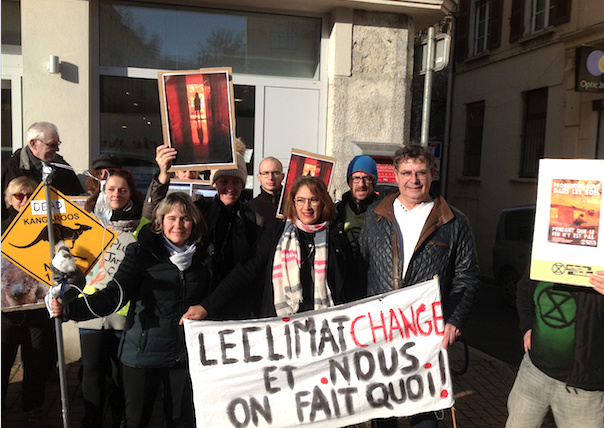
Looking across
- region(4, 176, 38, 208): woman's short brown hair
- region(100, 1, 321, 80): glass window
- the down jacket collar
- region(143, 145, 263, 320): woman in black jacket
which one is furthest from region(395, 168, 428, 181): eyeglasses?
region(100, 1, 321, 80): glass window

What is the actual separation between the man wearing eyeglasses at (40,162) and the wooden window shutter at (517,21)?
44.9 ft

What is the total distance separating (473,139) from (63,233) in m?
15.5

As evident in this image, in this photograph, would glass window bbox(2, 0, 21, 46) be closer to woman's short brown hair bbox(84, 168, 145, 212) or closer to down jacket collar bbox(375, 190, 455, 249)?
woman's short brown hair bbox(84, 168, 145, 212)

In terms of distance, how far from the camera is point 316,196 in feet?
10.0

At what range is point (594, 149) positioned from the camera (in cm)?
1171

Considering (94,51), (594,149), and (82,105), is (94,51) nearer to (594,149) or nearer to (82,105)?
(82,105)

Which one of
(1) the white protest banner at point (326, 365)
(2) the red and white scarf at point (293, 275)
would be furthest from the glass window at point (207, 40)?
(1) the white protest banner at point (326, 365)

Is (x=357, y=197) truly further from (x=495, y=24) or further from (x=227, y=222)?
(x=495, y=24)

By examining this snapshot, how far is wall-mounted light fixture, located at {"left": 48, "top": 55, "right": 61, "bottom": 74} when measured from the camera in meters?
5.09

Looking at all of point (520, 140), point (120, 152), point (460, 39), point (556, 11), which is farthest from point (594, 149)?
point (120, 152)

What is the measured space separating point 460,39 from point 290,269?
1602cm

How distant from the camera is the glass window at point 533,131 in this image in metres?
13.6

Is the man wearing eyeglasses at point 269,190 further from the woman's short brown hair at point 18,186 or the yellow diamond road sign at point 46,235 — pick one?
the woman's short brown hair at point 18,186

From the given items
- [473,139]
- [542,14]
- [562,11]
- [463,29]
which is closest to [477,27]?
[463,29]
